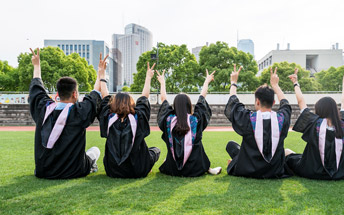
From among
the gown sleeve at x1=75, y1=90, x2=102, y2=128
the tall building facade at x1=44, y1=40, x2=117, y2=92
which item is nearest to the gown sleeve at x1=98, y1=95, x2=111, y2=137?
the gown sleeve at x1=75, y1=90, x2=102, y2=128

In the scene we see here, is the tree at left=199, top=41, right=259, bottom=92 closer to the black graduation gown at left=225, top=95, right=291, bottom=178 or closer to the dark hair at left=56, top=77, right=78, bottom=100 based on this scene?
the black graduation gown at left=225, top=95, right=291, bottom=178

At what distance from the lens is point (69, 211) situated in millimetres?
2656

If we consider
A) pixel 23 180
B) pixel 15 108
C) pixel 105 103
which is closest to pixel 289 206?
pixel 105 103

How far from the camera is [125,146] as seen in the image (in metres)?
3.93

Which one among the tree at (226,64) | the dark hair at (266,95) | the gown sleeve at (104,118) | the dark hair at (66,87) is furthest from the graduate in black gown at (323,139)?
the tree at (226,64)

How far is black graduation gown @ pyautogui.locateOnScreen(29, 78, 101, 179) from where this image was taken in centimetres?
385

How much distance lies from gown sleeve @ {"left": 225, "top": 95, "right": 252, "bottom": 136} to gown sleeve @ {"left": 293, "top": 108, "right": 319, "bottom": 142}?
846mm

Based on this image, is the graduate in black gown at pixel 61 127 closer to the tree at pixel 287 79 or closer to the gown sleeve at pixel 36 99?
the gown sleeve at pixel 36 99

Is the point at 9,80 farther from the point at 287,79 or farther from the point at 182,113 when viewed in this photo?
the point at 182,113

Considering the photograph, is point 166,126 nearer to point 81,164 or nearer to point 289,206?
point 81,164

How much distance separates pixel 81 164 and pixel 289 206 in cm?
302

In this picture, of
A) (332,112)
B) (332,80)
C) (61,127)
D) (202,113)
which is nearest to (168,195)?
(202,113)

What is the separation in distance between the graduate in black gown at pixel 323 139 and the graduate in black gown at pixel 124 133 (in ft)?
8.28

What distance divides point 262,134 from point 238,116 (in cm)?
45
